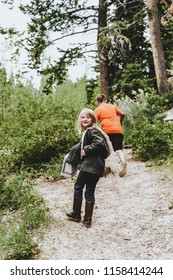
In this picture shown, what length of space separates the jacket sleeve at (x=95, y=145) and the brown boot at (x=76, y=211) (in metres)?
0.75

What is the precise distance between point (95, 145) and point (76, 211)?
108 cm

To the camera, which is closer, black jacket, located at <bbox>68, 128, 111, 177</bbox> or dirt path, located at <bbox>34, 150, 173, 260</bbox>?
dirt path, located at <bbox>34, 150, 173, 260</bbox>

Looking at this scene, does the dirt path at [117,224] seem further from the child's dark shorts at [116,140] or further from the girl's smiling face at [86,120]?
the girl's smiling face at [86,120]

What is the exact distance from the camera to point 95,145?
5453 millimetres

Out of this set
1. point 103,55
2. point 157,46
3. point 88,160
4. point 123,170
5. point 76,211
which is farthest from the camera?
point 103,55

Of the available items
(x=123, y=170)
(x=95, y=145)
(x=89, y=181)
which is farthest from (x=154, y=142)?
(x=95, y=145)

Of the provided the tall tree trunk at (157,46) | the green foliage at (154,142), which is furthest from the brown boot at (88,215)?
the tall tree trunk at (157,46)

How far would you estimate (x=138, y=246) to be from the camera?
506 cm

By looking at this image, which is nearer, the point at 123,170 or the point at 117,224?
the point at 117,224

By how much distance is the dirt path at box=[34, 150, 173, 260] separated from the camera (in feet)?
16.2

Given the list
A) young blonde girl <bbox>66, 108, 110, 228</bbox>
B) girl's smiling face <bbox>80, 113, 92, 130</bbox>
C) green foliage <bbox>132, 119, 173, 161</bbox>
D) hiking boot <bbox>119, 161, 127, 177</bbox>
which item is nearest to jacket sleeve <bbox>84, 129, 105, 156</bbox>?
young blonde girl <bbox>66, 108, 110, 228</bbox>

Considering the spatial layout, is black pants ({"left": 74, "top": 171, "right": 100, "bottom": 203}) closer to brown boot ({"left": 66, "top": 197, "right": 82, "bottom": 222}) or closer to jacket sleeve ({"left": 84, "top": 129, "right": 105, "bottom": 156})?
brown boot ({"left": 66, "top": 197, "right": 82, "bottom": 222})

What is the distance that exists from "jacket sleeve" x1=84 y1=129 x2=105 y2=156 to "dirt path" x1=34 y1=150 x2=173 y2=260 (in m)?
1.11

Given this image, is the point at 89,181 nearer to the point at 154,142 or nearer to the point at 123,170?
the point at 123,170
